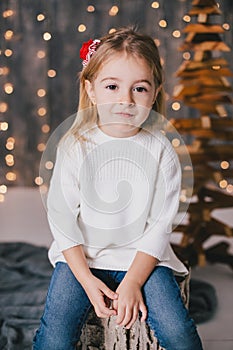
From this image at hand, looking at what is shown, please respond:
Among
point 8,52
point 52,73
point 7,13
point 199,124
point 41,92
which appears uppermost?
point 7,13

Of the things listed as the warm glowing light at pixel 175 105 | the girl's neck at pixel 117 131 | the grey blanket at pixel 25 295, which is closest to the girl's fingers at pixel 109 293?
the girl's neck at pixel 117 131

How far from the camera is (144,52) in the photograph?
1.51m

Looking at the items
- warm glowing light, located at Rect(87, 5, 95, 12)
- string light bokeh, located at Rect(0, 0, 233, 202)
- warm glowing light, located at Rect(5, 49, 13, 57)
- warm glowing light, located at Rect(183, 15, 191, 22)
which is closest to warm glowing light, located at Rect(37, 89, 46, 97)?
string light bokeh, located at Rect(0, 0, 233, 202)

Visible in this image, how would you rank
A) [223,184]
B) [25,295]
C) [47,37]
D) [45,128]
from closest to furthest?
[25,295] → [223,184] → [47,37] → [45,128]

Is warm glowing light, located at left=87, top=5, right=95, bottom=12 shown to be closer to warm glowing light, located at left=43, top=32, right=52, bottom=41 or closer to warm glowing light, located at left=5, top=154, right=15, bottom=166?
warm glowing light, located at left=43, top=32, right=52, bottom=41

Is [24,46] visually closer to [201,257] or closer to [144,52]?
[201,257]

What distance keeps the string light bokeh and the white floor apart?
137 millimetres

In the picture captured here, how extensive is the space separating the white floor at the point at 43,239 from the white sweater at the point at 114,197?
0.52m

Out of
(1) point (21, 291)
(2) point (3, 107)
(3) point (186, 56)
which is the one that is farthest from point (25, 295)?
(3) point (186, 56)

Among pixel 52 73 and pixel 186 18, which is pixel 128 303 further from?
pixel 52 73

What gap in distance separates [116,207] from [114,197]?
0.08ft

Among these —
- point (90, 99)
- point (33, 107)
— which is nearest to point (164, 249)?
point (90, 99)

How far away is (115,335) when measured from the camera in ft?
4.99

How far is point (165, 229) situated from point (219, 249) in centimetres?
122
